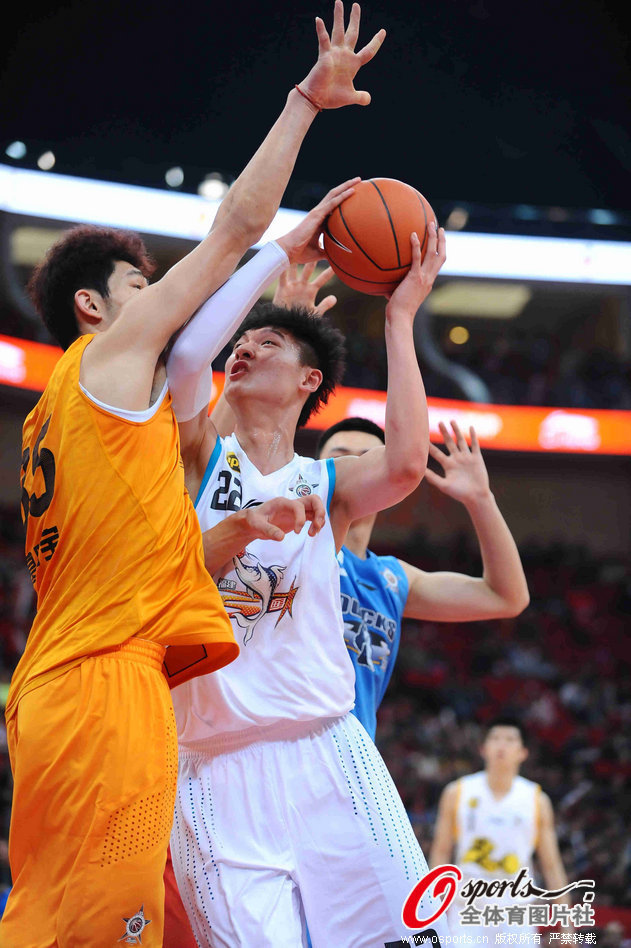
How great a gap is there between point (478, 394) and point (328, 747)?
16.7m

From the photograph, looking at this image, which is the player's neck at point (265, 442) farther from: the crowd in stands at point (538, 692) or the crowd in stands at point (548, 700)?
the crowd in stands at point (548, 700)

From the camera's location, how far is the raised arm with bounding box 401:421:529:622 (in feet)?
13.0

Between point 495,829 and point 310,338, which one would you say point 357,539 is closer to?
point 310,338

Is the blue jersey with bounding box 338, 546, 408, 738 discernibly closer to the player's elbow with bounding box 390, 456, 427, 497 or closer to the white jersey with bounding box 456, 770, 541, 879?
the player's elbow with bounding box 390, 456, 427, 497

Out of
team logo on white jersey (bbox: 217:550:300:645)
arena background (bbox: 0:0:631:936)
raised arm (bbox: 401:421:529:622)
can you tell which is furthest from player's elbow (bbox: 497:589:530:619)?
arena background (bbox: 0:0:631:936)

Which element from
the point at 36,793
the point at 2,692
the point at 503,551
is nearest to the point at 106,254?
the point at 36,793

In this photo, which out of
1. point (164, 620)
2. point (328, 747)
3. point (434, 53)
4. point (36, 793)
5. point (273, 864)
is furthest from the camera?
point (434, 53)

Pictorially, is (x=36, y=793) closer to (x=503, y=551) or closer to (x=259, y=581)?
(x=259, y=581)

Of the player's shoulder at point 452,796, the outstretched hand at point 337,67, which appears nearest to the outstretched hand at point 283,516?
the outstretched hand at point 337,67

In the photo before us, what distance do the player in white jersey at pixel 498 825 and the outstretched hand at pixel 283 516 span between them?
17.0 ft

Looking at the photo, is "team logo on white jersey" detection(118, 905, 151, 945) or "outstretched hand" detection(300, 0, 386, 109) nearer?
"team logo on white jersey" detection(118, 905, 151, 945)

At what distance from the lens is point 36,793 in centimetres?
222

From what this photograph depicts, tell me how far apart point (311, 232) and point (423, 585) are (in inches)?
67.8

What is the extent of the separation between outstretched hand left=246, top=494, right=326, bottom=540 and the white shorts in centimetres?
77
